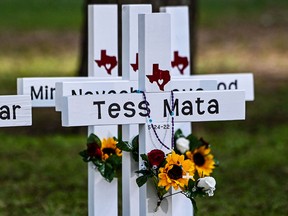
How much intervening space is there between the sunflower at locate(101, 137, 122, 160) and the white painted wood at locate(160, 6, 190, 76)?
2.78ft

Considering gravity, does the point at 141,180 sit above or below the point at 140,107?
below

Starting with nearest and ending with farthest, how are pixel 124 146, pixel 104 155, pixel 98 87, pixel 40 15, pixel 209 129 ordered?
pixel 124 146 < pixel 98 87 < pixel 104 155 < pixel 209 129 < pixel 40 15

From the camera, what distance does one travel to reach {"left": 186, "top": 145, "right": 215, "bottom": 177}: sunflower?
6381mm

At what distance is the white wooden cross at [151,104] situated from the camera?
17.6 ft

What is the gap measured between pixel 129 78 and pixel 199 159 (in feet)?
2.31

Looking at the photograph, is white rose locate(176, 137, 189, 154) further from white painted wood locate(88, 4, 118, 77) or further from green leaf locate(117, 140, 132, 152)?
green leaf locate(117, 140, 132, 152)

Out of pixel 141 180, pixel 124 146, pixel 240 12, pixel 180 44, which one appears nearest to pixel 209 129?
pixel 180 44

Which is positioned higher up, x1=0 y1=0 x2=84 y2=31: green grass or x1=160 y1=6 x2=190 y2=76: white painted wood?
x1=0 y1=0 x2=84 y2=31: green grass

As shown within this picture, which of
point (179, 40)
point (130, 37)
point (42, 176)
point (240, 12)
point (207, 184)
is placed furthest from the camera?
point (240, 12)

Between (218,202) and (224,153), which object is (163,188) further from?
(224,153)

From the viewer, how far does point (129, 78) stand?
6.13 metres

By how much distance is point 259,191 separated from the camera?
28.0 feet

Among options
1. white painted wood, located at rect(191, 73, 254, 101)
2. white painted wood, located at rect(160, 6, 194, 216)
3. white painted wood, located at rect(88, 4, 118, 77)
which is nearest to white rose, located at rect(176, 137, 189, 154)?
white painted wood, located at rect(160, 6, 194, 216)

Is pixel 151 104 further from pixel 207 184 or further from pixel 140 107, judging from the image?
pixel 207 184
